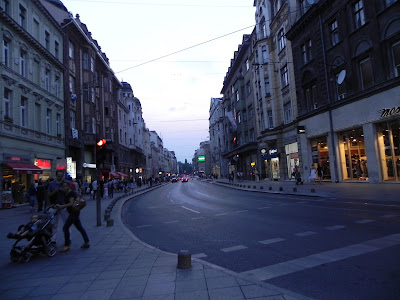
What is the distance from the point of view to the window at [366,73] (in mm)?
20609

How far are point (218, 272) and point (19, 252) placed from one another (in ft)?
14.4

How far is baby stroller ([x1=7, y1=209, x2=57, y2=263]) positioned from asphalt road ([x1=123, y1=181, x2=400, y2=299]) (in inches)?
97.5

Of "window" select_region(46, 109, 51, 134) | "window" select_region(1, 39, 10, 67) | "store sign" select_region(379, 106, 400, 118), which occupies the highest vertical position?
"window" select_region(1, 39, 10, 67)

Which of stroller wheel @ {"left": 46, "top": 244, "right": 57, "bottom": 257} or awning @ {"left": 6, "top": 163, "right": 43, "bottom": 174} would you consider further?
awning @ {"left": 6, "top": 163, "right": 43, "bottom": 174}

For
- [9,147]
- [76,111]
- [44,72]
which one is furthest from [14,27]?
[76,111]

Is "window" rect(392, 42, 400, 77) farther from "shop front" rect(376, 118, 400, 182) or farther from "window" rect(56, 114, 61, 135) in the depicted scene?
"window" rect(56, 114, 61, 135)

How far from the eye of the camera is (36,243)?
267 inches

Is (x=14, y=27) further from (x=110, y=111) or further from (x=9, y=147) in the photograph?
(x=110, y=111)

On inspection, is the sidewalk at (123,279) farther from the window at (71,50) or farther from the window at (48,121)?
the window at (71,50)

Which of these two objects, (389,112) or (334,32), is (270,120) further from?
(389,112)

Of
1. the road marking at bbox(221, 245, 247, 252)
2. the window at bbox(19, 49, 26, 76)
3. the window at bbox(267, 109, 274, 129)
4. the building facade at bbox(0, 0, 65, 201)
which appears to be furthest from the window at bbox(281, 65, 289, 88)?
the road marking at bbox(221, 245, 247, 252)

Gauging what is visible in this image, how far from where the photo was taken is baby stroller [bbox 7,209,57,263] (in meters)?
6.40

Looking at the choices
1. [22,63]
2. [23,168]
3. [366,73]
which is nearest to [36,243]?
[23,168]

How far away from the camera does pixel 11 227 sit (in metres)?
11.2
